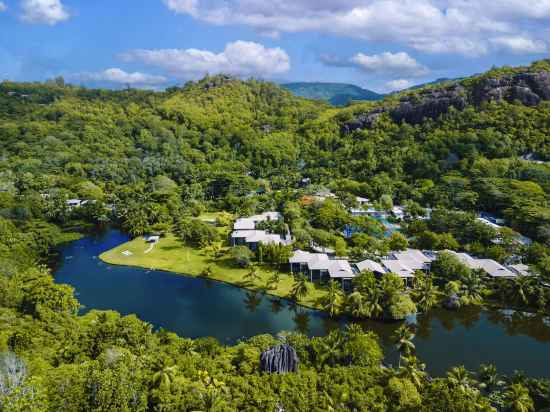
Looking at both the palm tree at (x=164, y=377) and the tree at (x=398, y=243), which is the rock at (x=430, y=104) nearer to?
the tree at (x=398, y=243)

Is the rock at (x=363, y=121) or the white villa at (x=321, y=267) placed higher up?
the rock at (x=363, y=121)

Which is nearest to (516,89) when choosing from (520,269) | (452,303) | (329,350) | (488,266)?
(520,269)

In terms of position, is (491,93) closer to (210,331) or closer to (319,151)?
(319,151)

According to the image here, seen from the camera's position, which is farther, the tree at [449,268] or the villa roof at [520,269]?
the villa roof at [520,269]

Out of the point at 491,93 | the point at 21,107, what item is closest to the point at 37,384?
the point at 491,93

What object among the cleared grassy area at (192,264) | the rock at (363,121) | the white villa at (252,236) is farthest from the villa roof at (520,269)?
the rock at (363,121)

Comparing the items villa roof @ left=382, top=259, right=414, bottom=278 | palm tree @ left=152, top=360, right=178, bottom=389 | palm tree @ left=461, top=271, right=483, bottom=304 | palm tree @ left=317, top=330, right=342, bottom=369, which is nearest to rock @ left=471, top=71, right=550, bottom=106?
palm tree @ left=461, top=271, right=483, bottom=304

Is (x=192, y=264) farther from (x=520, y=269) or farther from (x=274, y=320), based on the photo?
(x=520, y=269)
